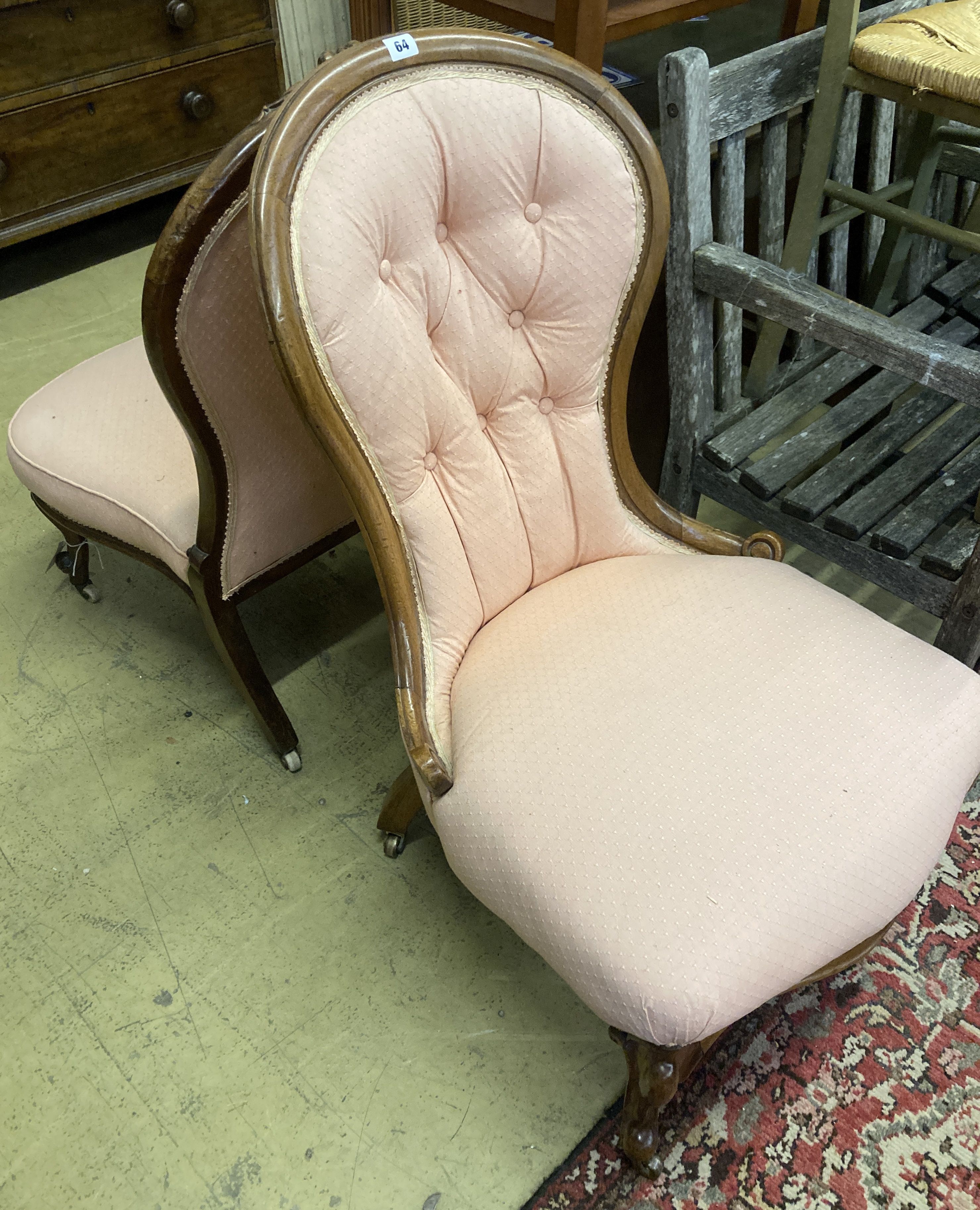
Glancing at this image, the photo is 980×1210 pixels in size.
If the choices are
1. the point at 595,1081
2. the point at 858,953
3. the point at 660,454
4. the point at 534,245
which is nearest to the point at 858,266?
the point at 660,454

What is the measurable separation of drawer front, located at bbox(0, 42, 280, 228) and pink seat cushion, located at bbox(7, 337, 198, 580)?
46.9 inches

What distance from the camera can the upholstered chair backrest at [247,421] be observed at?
1.05 meters

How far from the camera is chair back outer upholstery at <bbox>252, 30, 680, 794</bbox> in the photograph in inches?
36.5

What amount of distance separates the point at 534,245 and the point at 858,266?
109 centimetres

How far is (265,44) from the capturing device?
2.73 m

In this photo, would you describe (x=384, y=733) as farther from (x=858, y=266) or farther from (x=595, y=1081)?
(x=858, y=266)

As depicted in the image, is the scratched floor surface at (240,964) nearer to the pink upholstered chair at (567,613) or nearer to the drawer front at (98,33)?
the pink upholstered chair at (567,613)

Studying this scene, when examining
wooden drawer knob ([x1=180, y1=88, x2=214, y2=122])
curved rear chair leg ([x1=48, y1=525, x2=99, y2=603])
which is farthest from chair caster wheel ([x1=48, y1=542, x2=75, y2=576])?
wooden drawer knob ([x1=180, y1=88, x2=214, y2=122])

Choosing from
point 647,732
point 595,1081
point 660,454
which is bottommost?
point 595,1081

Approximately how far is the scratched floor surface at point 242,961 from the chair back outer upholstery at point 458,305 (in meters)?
0.40

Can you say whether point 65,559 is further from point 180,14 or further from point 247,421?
point 180,14

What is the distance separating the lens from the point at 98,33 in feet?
7.86

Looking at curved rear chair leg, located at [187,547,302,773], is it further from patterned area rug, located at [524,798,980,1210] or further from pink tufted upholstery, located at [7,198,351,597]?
patterned area rug, located at [524,798,980,1210]

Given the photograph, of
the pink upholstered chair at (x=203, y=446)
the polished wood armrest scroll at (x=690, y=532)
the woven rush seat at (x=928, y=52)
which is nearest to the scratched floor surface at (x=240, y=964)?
the pink upholstered chair at (x=203, y=446)
